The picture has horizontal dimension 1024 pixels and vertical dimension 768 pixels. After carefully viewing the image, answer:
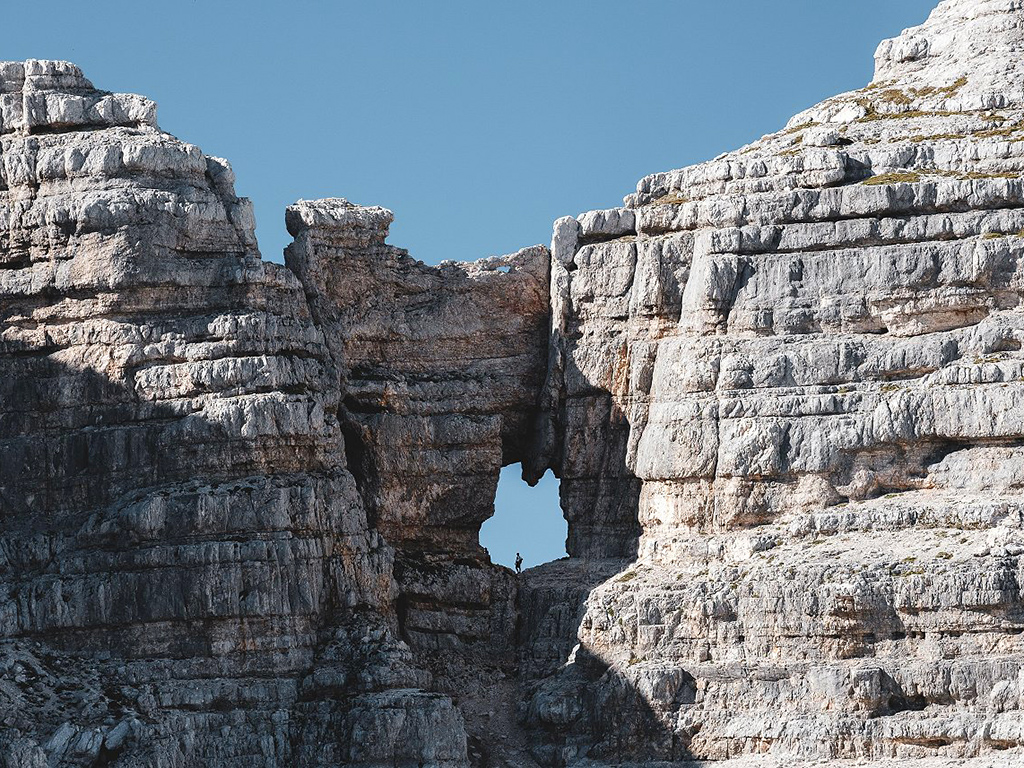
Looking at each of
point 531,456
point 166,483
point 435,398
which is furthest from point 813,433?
point 166,483

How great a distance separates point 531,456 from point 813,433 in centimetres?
1301

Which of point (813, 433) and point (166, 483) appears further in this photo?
point (166, 483)

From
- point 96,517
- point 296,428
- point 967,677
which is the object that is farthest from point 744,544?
point 96,517

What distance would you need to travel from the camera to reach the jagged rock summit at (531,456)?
8550 centimetres

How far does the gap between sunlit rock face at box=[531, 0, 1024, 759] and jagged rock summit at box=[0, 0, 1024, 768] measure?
134 mm

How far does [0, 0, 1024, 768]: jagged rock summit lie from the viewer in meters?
85.5

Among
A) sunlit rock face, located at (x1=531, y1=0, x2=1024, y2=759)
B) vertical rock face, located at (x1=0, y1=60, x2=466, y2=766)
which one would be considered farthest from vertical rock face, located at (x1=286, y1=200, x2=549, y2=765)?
vertical rock face, located at (x1=0, y1=60, x2=466, y2=766)

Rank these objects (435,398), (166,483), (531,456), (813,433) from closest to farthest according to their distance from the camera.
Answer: (813,433), (166,483), (435,398), (531,456)

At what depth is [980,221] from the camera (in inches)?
3602

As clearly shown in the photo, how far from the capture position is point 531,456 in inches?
3885

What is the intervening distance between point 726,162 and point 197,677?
26434 millimetres

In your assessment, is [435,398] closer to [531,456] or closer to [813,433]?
[531,456]

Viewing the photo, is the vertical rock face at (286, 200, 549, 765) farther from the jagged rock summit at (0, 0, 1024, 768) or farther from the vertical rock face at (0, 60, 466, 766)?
the vertical rock face at (0, 60, 466, 766)

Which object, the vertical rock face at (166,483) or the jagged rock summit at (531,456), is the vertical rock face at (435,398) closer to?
the jagged rock summit at (531,456)
